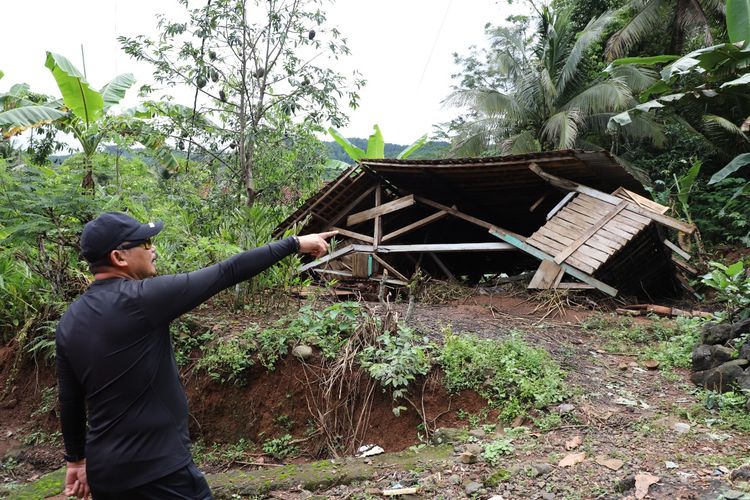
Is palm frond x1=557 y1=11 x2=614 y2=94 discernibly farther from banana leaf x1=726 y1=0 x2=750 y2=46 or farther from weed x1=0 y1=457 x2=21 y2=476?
weed x1=0 y1=457 x2=21 y2=476

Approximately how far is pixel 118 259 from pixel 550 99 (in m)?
17.4

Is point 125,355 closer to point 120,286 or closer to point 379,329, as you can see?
point 120,286

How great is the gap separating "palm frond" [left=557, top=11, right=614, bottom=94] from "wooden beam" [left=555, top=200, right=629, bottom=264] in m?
10.2

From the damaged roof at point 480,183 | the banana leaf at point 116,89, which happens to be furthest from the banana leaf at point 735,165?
the banana leaf at point 116,89

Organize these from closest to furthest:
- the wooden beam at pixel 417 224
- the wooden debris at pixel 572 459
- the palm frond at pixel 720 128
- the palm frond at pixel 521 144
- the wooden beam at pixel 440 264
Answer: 1. the wooden debris at pixel 572 459
2. the wooden beam at pixel 417 224
3. the wooden beam at pixel 440 264
4. the palm frond at pixel 720 128
5. the palm frond at pixel 521 144

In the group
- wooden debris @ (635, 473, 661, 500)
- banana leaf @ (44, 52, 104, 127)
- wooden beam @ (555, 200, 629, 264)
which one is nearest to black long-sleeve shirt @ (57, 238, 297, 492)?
wooden debris @ (635, 473, 661, 500)

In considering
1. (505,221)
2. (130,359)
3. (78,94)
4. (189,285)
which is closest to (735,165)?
(189,285)

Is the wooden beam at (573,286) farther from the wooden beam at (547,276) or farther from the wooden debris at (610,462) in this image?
the wooden debris at (610,462)

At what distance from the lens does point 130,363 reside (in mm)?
2002

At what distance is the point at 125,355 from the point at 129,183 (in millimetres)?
7473

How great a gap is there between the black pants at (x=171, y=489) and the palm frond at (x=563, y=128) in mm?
14640

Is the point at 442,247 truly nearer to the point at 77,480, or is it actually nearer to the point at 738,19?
the point at 738,19

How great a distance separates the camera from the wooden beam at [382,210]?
9.74m

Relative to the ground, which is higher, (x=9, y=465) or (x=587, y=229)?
(x=587, y=229)
